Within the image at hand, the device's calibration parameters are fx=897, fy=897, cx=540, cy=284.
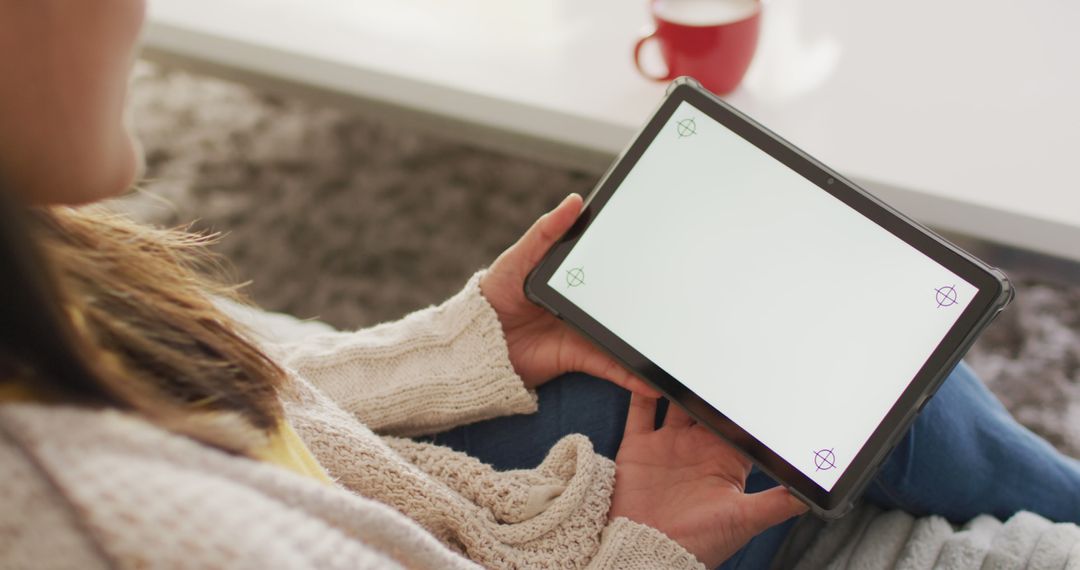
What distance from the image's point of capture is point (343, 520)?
1.47 feet

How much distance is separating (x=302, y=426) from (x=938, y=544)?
0.46 metres

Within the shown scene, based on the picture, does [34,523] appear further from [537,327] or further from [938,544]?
[938,544]

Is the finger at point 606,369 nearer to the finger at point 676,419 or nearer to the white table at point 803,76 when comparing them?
the finger at point 676,419

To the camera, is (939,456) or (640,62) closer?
(939,456)

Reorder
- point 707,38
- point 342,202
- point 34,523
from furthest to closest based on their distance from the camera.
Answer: point 342,202 → point 707,38 → point 34,523

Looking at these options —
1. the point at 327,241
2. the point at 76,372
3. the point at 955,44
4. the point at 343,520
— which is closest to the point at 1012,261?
the point at 955,44

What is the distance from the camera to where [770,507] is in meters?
0.62

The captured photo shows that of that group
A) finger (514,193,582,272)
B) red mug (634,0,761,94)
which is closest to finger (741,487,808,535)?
finger (514,193,582,272)

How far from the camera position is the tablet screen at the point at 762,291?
595mm

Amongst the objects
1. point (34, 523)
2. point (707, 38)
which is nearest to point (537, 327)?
point (707, 38)

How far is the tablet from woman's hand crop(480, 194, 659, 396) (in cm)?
2

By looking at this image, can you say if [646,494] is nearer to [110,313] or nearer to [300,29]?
[110,313]

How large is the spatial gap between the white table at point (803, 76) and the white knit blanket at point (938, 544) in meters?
0.25

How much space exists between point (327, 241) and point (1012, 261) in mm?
929
